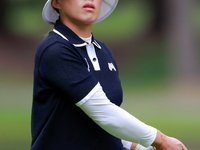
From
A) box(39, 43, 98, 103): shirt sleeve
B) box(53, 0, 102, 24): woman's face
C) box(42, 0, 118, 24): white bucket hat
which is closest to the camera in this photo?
box(39, 43, 98, 103): shirt sleeve

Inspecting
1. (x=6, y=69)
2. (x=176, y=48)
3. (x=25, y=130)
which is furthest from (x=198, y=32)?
(x=25, y=130)

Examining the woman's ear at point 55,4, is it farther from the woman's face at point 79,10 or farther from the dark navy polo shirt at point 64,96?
the dark navy polo shirt at point 64,96

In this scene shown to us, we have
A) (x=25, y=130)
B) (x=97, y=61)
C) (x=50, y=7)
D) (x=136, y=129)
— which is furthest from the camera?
(x=25, y=130)

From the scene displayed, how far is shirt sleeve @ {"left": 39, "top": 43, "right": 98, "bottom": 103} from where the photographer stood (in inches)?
40.3

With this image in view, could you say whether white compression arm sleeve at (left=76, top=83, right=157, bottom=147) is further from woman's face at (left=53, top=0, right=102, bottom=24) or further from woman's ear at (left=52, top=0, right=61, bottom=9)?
woman's ear at (left=52, top=0, right=61, bottom=9)

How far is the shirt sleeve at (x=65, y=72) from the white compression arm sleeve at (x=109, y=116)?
1.1 inches

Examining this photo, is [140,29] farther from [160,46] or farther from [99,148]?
[99,148]

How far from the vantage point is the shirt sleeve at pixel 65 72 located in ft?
3.36

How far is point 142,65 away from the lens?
7.57m

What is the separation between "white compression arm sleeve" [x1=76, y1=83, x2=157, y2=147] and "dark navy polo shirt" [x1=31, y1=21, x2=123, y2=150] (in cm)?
3

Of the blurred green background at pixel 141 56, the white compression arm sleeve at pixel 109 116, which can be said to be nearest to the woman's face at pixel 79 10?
the white compression arm sleeve at pixel 109 116

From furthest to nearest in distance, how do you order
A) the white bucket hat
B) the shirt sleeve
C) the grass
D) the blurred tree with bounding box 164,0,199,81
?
the blurred tree with bounding box 164,0,199,81 < the grass < the white bucket hat < the shirt sleeve

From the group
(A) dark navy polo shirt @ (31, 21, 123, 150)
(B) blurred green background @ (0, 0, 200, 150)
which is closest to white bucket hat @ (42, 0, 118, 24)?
(A) dark navy polo shirt @ (31, 21, 123, 150)

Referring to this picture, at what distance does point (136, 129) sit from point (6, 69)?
5909mm
